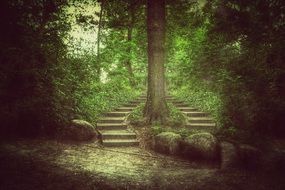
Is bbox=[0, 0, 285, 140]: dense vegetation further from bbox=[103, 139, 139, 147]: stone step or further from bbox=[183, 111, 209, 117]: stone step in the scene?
bbox=[103, 139, 139, 147]: stone step

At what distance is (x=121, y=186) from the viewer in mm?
5805

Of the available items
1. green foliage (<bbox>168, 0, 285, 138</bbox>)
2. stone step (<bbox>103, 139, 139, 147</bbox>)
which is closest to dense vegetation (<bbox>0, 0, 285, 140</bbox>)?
green foliage (<bbox>168, 0, 285, 138</bbox>)

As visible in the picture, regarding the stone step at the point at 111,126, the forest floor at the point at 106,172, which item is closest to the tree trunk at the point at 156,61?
the stone step at the point at 111,126

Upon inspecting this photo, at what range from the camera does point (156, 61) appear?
37.1 ft

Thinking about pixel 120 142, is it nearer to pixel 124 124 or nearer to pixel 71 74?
pixel 124 124

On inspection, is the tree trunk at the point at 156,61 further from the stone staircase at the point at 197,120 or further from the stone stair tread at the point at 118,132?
the stone staircase at the point at 197,120

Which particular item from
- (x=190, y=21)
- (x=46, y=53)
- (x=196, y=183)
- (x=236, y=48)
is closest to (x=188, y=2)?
(x=190, y=21)

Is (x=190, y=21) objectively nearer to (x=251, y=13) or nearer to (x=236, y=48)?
(x=236, y=48)

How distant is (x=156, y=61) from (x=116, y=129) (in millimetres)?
3160

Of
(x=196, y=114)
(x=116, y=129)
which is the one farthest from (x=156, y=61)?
(x=196, y=114)

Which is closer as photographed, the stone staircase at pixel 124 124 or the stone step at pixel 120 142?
the stone step at pixel 120 142

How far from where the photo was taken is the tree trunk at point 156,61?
11203mm

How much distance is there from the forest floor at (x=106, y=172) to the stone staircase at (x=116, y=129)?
0.99 m

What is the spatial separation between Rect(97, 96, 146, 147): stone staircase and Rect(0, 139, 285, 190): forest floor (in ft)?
3.24
